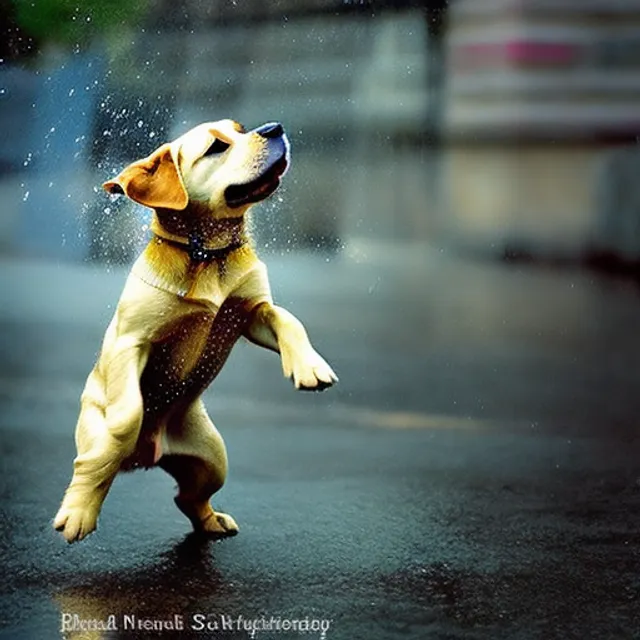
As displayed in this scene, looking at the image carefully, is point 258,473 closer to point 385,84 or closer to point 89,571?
point 89,571

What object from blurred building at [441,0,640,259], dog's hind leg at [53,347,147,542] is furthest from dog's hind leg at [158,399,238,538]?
blurred building at [441,0,640,259]

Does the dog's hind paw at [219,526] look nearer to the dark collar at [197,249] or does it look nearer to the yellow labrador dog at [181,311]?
the yellow labrador dog at [181,311]

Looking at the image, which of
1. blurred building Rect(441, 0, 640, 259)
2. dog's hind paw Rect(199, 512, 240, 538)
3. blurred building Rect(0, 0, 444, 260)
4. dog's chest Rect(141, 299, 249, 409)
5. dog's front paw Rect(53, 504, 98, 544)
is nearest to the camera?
dog's front paw Rect(53, 504, 98, 544)

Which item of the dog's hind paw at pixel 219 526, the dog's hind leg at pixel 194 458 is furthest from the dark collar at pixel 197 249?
the dog's hind paw at pixel 219 526

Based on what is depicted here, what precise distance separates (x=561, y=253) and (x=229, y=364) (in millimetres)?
1462

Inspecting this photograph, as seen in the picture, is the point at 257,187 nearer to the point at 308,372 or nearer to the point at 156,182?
the point at 156,182

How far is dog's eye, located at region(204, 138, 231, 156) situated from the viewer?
199 cm

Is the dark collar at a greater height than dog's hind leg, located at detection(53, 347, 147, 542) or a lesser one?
greater

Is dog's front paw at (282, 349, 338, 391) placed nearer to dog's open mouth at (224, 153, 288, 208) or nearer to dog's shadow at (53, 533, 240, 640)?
dog's open mouth at (224, 153, 288, 208)

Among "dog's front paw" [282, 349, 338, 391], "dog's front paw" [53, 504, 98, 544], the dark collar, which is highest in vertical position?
the dark collar

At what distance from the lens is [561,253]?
3.61 meters

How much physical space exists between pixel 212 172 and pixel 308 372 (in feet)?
1.21

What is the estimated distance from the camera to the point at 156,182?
78.4 inches

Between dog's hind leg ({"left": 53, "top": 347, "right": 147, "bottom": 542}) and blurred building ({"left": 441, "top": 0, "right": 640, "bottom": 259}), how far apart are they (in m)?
1.29
